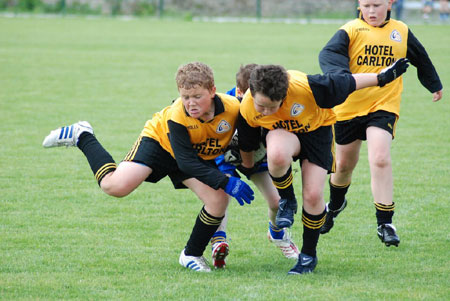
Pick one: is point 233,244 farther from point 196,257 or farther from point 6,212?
→ point 6,212

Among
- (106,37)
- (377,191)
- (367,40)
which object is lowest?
(106,37)

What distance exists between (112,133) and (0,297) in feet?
18.4

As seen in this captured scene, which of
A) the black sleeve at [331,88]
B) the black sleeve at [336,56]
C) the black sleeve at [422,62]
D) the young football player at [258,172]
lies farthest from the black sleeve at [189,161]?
the black sleeve at [422,62]

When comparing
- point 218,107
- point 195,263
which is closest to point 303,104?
point 218,107

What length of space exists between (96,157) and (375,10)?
98.0 inches

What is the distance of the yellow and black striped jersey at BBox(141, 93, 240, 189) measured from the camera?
465 centimetres

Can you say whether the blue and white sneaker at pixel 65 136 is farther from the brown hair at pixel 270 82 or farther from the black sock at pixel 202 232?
the brown hair at pixel 270 82

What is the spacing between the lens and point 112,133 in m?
9.72

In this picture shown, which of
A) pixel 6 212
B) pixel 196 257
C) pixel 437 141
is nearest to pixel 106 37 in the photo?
pixel 437 141

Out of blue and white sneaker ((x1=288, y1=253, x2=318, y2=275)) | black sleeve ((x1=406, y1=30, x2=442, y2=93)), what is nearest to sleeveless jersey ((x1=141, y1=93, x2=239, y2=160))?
blue and white sneaker ((x1=288, y1=253, x2=318, y2=275))

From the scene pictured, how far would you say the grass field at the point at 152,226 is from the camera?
4.45 m

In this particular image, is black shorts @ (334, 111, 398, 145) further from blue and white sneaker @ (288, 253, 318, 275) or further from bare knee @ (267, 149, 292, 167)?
blue and white sneaker @ (288, 253, 318, 275)

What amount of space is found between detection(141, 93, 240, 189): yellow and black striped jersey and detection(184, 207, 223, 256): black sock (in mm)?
363

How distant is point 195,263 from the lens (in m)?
4.90
